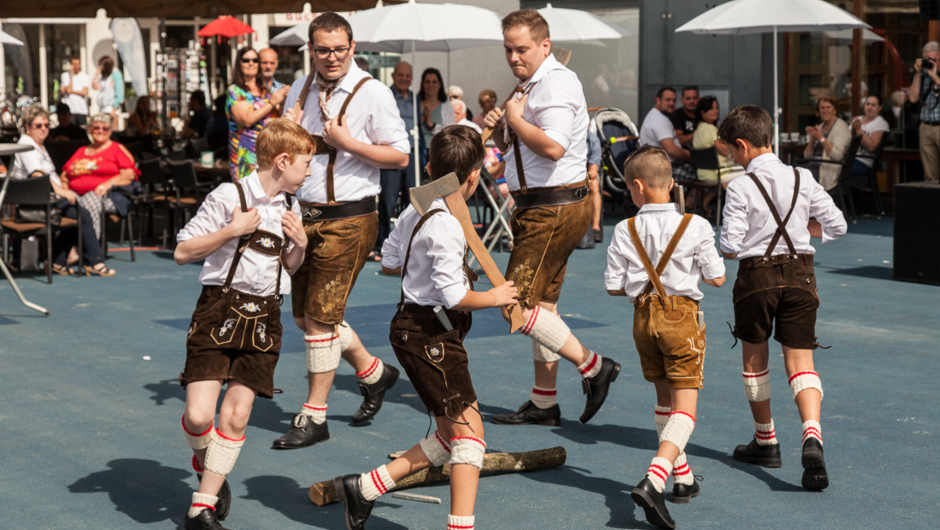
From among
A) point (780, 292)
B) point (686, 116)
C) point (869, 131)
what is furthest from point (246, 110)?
point (869, 131)

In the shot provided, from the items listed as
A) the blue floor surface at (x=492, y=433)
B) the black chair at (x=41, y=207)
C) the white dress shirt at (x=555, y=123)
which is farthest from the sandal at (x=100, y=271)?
the white dress shirt at (x=555, y=123)

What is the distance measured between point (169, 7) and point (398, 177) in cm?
421

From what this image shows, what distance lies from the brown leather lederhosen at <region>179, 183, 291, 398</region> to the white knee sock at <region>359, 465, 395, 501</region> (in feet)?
1.55

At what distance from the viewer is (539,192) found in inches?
206

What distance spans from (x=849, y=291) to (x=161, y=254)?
6.96m

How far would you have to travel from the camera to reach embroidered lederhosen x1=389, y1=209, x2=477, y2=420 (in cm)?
373

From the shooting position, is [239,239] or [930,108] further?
[930,108]

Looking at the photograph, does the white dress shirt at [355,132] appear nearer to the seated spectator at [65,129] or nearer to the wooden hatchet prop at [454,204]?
the wooden hatchet prop at [454,204]

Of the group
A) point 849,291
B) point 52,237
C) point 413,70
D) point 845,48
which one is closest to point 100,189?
point 52,237

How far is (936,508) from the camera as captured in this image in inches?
166

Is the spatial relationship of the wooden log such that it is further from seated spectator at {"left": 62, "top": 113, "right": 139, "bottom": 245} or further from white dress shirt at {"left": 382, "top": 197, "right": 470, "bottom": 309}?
seated spectator at {"left": 62, "top": 113, "right": 139, "bottom": 245}

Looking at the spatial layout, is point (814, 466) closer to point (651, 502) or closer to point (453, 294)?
point (651, 502)

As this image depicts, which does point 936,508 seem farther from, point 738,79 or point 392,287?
point 738,79

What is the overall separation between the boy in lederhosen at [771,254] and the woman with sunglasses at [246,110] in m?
5.34
